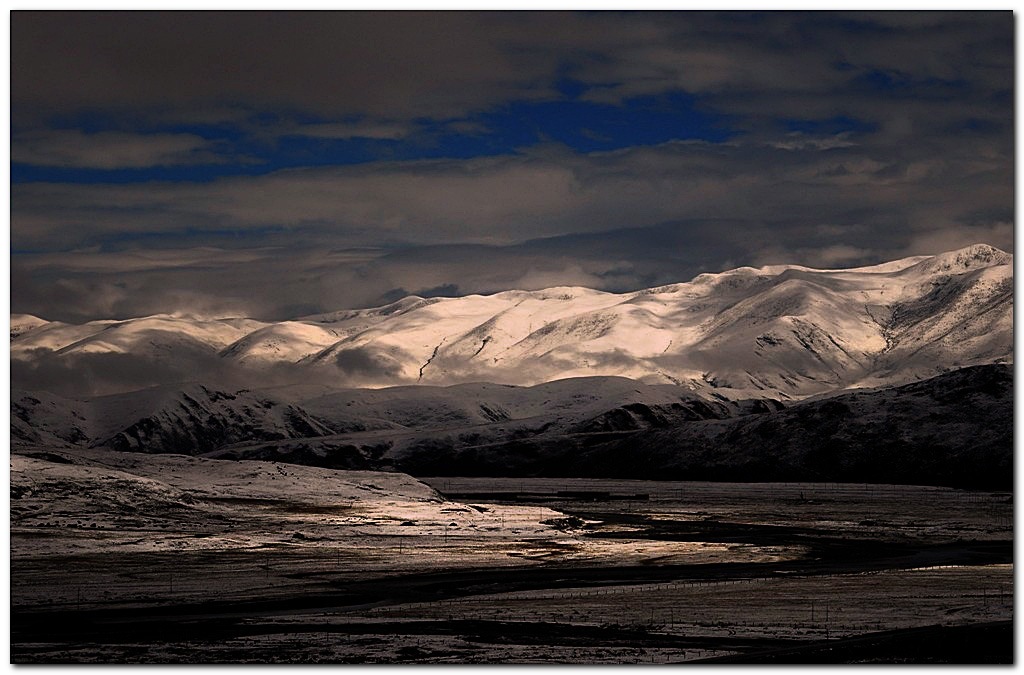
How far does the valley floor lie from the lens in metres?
52.1

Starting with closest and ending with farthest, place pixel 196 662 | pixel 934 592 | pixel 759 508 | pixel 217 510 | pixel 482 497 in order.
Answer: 1. pixel 196 662
2. pixel 934 592
3. pixel 217 510
4. pixel 759 508
5. pixel 482 497

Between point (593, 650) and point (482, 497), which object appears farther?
point (482, 497)

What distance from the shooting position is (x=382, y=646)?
5244cm

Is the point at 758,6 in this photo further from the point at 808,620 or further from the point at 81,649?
the point at 81,649

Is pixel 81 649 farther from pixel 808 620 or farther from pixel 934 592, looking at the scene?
pixel 934 592

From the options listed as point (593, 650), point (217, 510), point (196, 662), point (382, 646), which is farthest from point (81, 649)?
point (217, 510)

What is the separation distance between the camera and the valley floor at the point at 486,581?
5209 cm

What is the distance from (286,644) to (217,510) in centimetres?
7251

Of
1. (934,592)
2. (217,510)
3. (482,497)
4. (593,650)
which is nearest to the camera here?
(593,650)

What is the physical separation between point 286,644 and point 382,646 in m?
3.46

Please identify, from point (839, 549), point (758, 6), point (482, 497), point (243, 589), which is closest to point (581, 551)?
point (839, 549)

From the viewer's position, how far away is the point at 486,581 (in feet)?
259

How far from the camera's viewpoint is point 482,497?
18112cm

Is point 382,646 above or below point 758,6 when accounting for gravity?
below
